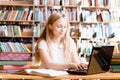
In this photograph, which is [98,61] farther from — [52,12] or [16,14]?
[16,14]

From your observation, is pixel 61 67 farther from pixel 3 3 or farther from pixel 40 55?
pixel 3 3

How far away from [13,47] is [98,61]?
12.1 feet

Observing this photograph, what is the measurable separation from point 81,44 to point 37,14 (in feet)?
3.35

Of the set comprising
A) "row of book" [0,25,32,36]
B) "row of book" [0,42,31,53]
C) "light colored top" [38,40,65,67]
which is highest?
"light colored top" [38,40,65,67]

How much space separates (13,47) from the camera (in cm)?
552

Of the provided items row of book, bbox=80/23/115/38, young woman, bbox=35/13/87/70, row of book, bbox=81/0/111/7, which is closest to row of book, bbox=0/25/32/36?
row of book, bbox=80/23/115/38

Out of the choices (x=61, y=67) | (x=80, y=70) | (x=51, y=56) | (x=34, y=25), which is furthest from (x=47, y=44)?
(x=34, y=25)

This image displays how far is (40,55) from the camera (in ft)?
8.30

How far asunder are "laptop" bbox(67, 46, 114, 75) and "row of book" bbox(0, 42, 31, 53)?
11.6 ft

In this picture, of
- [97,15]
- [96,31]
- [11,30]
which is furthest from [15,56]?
[97,15]

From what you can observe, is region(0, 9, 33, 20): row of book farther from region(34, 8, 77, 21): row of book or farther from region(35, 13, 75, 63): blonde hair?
region(35, 13, 75, 63): blonde hair

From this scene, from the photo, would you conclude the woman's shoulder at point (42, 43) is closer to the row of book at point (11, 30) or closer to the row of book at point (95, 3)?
the row of book at point (11, 30)

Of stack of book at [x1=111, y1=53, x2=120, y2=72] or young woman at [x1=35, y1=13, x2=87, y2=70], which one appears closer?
stack of book at [x1=111, y1=53, x2=120, y2=72]

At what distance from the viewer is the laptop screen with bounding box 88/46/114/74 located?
1.93m
